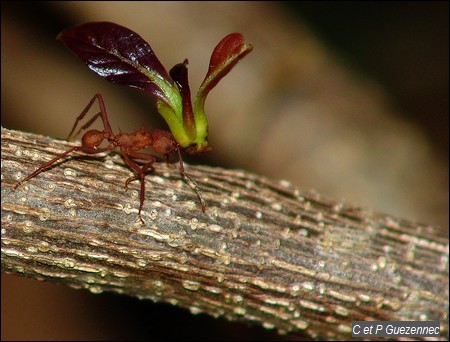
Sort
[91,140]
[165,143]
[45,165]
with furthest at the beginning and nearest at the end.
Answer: [165,143] < [91,140] < [45,165]

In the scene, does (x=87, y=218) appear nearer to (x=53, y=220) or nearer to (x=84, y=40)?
(x=53, y=220)

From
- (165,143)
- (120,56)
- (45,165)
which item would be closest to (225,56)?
(120,56)

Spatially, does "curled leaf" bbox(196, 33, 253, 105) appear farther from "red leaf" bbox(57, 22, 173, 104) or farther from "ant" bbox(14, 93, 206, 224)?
"ant" bbox(14, 93, 206, 224)

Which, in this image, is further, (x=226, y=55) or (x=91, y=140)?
(x=91, y=140)

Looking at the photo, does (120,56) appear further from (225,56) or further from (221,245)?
(221,245)

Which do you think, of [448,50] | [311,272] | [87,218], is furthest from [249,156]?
[87,218]

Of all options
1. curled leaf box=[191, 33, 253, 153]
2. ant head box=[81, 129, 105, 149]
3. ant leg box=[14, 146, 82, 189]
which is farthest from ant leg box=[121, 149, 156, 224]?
curled leaf box=[191, 33, 253, 153]

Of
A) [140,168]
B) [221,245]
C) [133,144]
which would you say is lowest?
[221,245]
